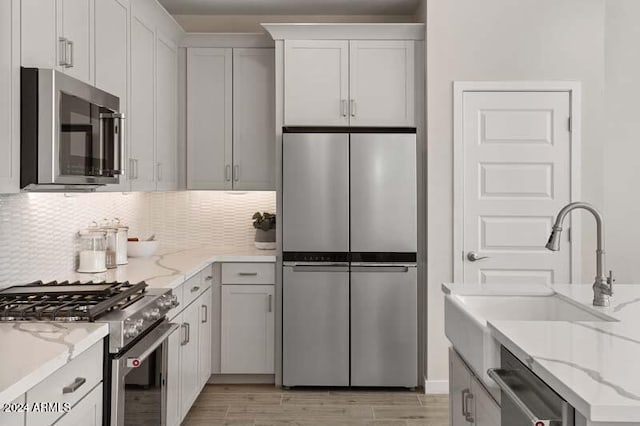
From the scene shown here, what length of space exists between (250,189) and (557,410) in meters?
3.50

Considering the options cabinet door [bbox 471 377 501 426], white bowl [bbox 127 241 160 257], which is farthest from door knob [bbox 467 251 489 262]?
white bowl [bbox 127 241 160 257]

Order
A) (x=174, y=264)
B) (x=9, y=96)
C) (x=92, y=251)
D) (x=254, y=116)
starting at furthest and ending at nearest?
(x=254, y=116) → (x=174, y=264) → (x=92, y=251) → (x=9, y=96)

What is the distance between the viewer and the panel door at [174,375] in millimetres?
3018

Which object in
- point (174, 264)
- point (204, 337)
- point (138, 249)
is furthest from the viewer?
point (138, 249)

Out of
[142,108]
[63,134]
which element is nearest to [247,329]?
[142,108]

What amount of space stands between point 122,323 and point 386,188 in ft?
7.81

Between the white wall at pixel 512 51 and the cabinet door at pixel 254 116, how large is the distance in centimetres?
122

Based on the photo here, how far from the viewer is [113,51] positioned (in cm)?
317

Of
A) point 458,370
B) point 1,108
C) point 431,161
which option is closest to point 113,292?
point 1,108

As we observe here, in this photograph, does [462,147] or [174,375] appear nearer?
[174,375]

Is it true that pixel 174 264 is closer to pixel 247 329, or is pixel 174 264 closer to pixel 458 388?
pixel 247 329

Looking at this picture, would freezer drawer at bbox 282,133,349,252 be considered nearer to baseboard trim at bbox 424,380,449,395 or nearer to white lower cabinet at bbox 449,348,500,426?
baseboard trim at bbox 424,380,449,395

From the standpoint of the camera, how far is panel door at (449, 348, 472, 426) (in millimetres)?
2311

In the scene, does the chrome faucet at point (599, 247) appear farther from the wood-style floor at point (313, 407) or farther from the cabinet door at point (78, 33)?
the cabinet door at point (78, 33)
